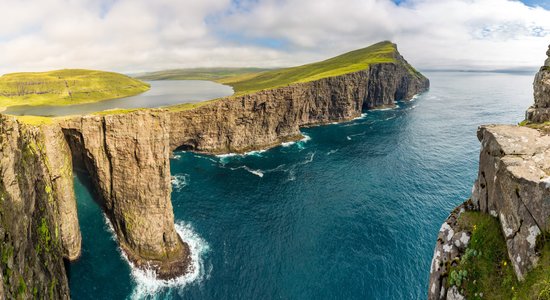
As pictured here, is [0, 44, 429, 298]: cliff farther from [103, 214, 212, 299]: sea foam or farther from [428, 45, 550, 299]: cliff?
[428, 45, 550, 299]: cliff

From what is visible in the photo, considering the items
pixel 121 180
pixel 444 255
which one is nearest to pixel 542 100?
pixel 444 255

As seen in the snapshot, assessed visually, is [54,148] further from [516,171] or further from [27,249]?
[516,171]

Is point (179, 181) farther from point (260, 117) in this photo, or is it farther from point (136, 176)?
point (260, 117)

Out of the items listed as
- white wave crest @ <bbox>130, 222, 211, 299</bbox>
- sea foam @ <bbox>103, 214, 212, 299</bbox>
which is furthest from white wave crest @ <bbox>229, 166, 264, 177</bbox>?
white wave crest @ <bbox>130, 222, 211, 299</bbox>

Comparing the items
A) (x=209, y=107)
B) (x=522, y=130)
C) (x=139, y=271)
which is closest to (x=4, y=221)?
(x=139, y=271)

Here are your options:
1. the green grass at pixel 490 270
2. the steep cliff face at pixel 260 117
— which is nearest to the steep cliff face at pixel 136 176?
the green grass at pixel 490 270

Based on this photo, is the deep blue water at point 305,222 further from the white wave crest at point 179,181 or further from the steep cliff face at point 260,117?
the steep cliff face at point 260,117
